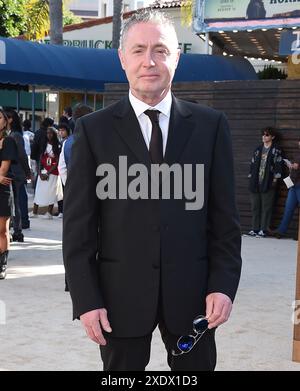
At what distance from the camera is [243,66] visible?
21906 millimetres

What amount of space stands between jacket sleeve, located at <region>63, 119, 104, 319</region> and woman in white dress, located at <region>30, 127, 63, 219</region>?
1017cm

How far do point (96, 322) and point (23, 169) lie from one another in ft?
25.5

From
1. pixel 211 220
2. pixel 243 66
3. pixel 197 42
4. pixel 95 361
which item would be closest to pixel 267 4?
pixel 243 66

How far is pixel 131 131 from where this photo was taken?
9.46 ft

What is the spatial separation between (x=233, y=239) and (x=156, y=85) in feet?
2.20

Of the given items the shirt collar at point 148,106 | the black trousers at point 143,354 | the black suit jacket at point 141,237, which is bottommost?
the black trousers at point 143,354

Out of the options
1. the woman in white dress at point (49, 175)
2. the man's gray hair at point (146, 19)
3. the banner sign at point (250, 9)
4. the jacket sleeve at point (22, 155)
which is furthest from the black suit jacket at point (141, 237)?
the banner sign at point (250, 9)

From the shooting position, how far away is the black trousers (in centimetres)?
288

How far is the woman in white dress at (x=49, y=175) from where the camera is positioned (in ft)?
42.6

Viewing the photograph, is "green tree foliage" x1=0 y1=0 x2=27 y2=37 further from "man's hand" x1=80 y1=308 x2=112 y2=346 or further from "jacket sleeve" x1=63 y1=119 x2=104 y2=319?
"man's hand" x1=80 y1=308 x2=112 y2=346

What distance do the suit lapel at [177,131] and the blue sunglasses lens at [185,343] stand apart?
2.23 ft

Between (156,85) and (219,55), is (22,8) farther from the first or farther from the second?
(156,85)

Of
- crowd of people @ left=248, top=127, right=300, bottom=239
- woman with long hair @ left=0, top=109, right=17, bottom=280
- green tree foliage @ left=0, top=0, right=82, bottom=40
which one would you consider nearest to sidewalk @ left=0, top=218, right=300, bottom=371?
woman with long hair @ left=0, top=109, right=17, bottom=280

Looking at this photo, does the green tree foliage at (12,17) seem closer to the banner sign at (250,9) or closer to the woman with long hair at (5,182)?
the banner sign at (250,9)
